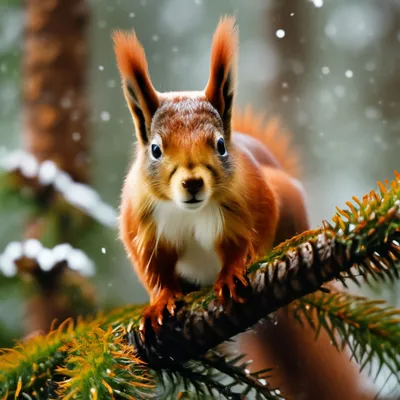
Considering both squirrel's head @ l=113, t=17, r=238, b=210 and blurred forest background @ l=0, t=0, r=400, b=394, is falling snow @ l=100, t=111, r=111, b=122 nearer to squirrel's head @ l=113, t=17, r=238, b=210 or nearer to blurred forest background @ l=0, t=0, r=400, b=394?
blurred forest background @ l=0, t=0, r=400, b=394

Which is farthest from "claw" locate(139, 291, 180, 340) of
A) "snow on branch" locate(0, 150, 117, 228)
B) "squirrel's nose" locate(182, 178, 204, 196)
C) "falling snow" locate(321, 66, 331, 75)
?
"falling snow" locate(321, 66, 331, 75)

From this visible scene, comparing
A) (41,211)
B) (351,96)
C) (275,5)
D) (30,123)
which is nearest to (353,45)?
(351,96)

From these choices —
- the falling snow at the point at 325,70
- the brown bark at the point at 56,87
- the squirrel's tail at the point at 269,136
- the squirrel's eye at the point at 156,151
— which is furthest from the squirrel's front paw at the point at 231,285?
the falling snow at the point at 325,70

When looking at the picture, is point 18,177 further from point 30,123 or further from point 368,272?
point 368,272

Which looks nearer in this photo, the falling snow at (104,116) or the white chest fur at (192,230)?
the white chest fur at (192,230)

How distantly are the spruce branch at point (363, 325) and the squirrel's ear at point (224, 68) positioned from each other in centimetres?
18

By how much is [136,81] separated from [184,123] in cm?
5

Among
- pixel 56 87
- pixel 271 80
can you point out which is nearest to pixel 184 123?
pixel 56 87

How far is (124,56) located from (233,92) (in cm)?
9

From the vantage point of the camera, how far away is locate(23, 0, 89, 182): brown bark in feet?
3.20

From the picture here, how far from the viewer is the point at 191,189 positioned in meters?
0.46

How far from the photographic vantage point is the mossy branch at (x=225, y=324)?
14.8 inches

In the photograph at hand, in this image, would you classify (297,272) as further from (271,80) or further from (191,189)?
(271,80)

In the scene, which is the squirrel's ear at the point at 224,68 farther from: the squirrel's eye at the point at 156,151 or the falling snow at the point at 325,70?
the falling snow at the point at 325,70
